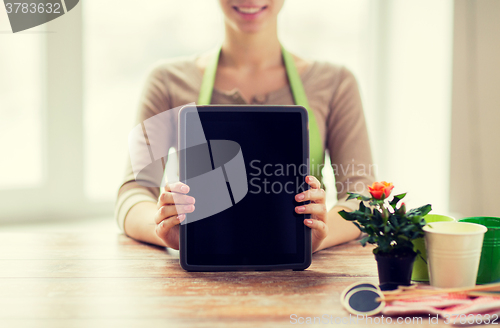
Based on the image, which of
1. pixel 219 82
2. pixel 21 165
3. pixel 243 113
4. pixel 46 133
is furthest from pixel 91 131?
pixel 243 113

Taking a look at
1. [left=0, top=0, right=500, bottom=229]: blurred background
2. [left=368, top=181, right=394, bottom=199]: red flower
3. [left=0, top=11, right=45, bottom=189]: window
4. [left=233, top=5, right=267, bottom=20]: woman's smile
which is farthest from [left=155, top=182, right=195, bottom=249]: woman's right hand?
[left=0, top=11, right=45, bottom=189]: window

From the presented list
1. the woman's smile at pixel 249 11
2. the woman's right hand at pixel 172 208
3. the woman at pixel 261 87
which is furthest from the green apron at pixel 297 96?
the woman's right hand at pixel 172 208

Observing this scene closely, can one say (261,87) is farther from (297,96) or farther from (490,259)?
(490,259)

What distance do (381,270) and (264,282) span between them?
176 millimetres

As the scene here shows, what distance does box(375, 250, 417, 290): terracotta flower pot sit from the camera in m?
0.54

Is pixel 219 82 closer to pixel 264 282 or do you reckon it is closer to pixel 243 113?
pixel 243 113

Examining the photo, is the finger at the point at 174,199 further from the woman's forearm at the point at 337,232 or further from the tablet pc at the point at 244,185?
the woman's forearm at the point at 337,232

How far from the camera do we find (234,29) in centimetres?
112

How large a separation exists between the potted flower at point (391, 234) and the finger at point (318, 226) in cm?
9

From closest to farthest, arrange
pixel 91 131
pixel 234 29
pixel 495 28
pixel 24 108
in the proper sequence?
pixel 234 29
pixel 495 28
pixel 24 108
pixel 91 131

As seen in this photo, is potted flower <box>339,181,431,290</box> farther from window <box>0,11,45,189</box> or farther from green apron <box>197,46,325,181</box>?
window <box>0,11,45,189</box>

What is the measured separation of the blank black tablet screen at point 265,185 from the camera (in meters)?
0.63

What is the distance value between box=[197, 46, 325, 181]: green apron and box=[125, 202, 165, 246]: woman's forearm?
0.37 meters

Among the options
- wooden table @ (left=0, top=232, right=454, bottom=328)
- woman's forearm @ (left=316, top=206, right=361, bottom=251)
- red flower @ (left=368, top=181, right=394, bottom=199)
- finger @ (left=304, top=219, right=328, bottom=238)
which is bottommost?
woman's forearm @ (left=316, top=206, right=361, bottom=251)
